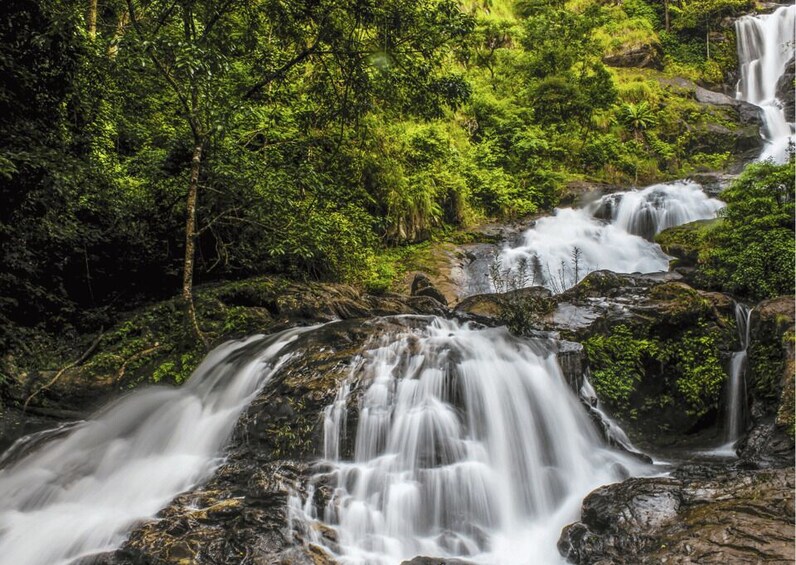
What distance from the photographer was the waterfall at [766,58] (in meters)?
20.2

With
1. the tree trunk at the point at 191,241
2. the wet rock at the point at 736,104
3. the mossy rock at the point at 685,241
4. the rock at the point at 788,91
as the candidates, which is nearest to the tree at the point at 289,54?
the tree trunk at the point at 191,241

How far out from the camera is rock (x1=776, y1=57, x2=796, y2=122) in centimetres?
1973

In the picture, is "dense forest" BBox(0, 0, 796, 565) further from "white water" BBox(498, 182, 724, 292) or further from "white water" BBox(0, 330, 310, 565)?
"white water" BBox(498, 182, 724, 292)

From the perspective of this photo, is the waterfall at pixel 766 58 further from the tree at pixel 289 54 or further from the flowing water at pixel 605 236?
the tree at pixel 289 54

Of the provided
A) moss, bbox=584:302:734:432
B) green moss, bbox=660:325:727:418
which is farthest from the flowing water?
green moss, bbox=660:325:727:418

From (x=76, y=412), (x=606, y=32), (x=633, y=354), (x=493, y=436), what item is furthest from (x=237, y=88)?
(x=606, y=32)

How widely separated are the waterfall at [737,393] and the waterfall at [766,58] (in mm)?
18336

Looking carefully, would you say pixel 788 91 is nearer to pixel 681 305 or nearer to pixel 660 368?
pixel 681 305

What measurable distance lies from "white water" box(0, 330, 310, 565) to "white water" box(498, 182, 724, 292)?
26.0 feet

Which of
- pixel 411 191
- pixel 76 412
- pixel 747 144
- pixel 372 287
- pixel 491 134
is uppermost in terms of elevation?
pixel 491 134

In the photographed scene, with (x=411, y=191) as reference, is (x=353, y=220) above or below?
below

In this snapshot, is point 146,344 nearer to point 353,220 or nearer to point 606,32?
point 353,220

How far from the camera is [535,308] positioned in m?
7.75

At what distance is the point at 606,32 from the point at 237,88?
2402 centimetres
